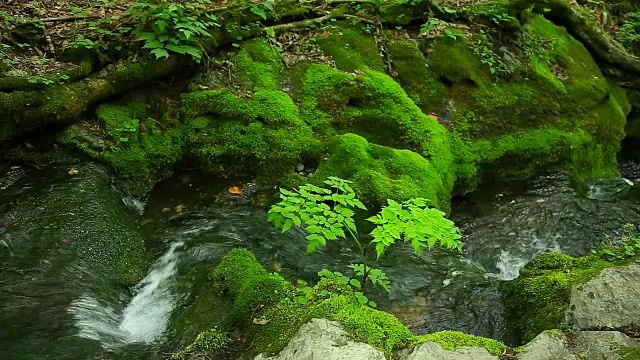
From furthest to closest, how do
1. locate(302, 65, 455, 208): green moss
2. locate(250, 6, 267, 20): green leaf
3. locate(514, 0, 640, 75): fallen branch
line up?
locate(514, 0, 640, 75): fallen branch < locate(250, 6, 267, 20): green leaf < locate(302, 65, 455, 208): green moss

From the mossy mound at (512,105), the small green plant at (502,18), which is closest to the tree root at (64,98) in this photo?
the mossy mound at (512,105)

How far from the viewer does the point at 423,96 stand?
818 cm

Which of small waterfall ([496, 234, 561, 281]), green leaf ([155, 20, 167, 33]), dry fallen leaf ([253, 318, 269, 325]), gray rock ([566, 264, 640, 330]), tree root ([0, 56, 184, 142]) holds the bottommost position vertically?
small waterfall ([496, 234, 561, 281])

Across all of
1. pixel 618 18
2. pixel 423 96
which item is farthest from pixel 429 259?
pixel 618 18

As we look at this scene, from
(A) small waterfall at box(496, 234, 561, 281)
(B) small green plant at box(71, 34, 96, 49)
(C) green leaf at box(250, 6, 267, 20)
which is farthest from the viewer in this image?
(C) green leaf at box(250, 6, 267, 20)

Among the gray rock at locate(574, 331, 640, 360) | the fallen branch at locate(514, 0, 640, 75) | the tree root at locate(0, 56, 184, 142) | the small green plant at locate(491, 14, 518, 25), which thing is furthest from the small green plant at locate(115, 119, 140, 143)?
the fallen branch at locate(514, 0, 640, 75)

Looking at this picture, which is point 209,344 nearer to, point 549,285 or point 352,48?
point 549,285

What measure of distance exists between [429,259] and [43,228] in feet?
13.7

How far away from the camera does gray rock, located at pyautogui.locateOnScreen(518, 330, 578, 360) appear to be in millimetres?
3352

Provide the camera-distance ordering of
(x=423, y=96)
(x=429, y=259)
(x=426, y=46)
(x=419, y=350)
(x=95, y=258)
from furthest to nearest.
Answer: (x=426, y=46)
(x=423, y=96)
(x=429, y=259)
(x=95, y=258)
(x=419, y=350)

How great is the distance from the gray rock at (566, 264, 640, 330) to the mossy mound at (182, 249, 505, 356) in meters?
0.79

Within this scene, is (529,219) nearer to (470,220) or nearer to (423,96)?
(470,220)

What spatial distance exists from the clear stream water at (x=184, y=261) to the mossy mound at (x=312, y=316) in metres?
0.59

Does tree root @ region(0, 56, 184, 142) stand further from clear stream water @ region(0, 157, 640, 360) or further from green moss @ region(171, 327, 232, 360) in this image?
green moss @ region(171, 327, 232, 360)
